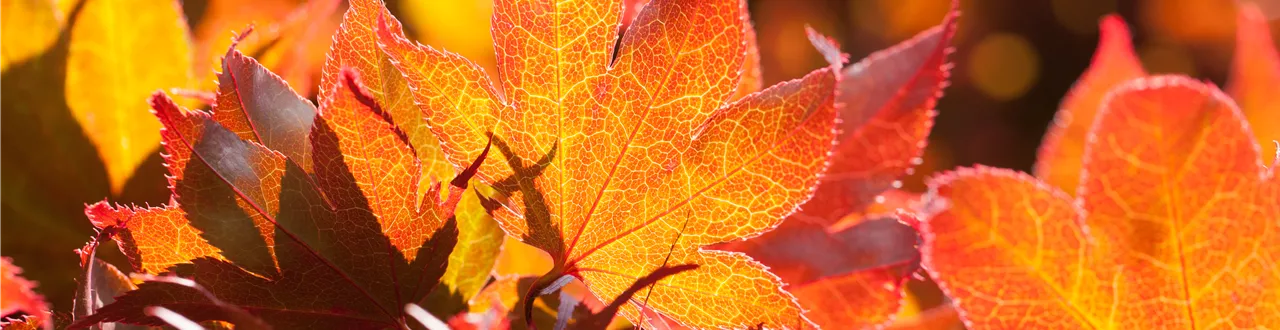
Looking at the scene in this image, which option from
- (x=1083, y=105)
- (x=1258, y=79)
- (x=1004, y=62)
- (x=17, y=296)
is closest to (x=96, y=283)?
(x=17, y=296)

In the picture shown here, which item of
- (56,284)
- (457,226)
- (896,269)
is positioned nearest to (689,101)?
(457,226)

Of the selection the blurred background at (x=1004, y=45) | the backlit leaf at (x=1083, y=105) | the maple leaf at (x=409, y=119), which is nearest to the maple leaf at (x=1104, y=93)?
the backlit leaf at (x=1083, y=105)

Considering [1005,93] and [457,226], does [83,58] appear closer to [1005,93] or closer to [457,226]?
[457,226]

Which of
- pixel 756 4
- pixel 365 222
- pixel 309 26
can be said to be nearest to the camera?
pixel 365 222

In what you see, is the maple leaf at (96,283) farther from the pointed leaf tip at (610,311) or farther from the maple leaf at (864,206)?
the maple leaf at (864,206)

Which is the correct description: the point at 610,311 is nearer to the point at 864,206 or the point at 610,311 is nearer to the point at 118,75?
the point at 864,206

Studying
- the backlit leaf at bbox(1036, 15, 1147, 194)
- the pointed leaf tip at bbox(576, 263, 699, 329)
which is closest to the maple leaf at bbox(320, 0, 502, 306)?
the pointed leaf tip at bbox(576, 263, 699, 329)
